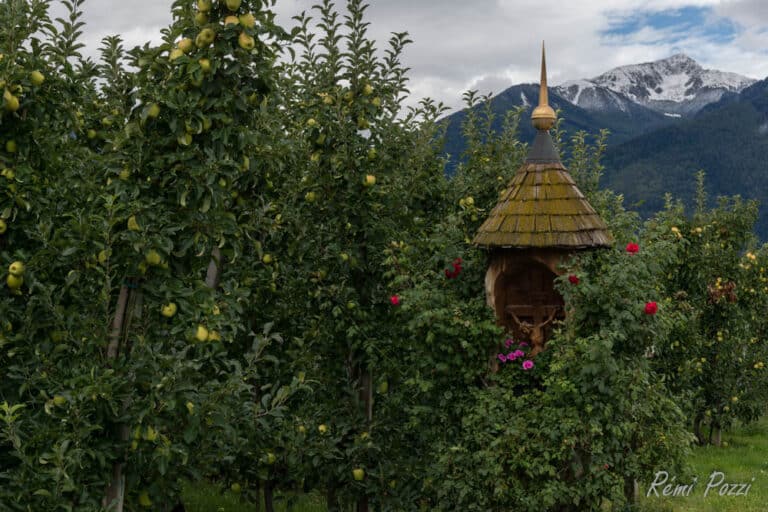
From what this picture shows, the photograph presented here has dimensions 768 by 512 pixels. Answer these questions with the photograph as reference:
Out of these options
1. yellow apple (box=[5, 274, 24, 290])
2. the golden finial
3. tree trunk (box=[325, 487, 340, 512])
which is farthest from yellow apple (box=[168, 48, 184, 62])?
tree trunk (box=[325, 487, 340, 512])

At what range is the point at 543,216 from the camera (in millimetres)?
6184

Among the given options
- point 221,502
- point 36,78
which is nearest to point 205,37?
point 36,78

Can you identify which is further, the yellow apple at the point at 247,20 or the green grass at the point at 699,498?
the green grass at the point at 699,498

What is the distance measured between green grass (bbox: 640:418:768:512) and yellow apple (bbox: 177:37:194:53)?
6125mm

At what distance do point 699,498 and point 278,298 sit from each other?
25.2 feet

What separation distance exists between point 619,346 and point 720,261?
8.89 m

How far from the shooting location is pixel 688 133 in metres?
153

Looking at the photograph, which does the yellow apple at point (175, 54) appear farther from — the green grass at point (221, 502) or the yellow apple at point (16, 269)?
the green grass at point (221, 502)

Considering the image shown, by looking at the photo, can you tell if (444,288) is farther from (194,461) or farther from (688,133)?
(688,133)

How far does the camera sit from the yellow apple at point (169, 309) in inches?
155

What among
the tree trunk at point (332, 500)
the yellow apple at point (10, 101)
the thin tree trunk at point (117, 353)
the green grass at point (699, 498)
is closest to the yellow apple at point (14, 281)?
the thin tree trunk at point (117, 353)

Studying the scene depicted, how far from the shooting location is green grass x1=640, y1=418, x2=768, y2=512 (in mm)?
10047

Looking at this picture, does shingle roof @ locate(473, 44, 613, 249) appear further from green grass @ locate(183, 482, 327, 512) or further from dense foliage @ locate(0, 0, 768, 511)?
green grass @ locate(183, 482, 327, 512)

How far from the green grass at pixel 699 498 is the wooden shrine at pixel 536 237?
7.12 feet
